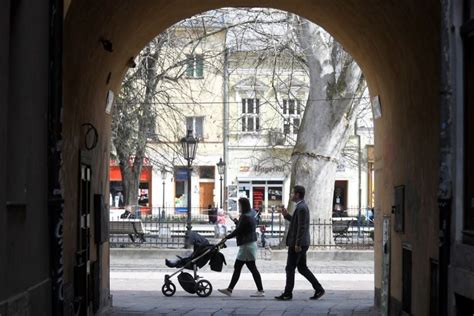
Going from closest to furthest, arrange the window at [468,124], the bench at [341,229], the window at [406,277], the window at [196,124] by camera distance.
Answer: the window at [468,124] → the window at [406,277] → the bench at [341,229] → the window at [196,124]

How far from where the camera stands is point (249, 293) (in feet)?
50.0

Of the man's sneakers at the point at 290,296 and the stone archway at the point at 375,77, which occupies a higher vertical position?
the stone archway at the point at 375,77

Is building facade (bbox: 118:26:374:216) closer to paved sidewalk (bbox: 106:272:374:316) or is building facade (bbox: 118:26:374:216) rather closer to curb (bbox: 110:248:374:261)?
curb (bbox: 110:248:374:261)

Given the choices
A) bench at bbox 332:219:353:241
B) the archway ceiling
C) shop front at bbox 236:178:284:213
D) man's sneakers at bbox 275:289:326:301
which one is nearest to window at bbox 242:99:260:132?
shop front at bbox 236:178:284:213

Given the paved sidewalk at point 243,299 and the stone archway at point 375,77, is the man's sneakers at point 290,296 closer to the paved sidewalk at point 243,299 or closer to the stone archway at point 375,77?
the paved sidewalk at point 243,299

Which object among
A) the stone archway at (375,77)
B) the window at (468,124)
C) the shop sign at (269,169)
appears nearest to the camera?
the window at (468,124)

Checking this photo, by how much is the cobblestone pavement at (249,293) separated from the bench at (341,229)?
3.27 meters

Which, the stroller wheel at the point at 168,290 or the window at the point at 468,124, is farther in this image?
the stroller wheel at the point at 168,290

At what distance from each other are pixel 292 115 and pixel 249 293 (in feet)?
101

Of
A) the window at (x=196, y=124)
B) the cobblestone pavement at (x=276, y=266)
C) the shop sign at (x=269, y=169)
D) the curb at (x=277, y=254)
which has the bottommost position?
the cobblestone pavement at (x=276, y=266)

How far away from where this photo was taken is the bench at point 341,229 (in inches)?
988

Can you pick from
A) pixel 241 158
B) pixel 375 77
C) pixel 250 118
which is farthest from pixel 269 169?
pixel 375 77

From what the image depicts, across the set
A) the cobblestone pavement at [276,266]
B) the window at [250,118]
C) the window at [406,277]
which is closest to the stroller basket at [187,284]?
the cobblestone pavement at [276,266]

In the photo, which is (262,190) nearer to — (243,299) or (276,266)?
(276,266)
